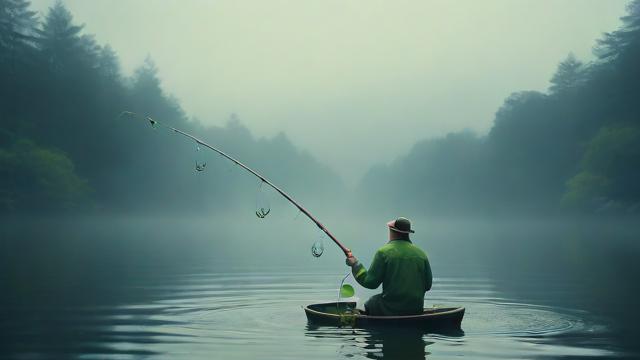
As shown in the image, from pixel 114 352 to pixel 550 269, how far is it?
2087 centimetres

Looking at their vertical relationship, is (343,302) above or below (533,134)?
below

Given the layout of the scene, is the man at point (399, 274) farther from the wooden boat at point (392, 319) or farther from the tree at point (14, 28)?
the tree at point (14, 28)

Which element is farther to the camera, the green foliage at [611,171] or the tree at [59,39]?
the tree at [59,39]

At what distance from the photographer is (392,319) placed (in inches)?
535

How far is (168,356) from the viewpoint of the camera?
39.2 ft

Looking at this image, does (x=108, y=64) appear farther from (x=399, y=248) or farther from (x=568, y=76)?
(x=399, y=248)

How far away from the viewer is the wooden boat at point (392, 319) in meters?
13.5

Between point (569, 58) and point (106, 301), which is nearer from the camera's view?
point (106, 301)

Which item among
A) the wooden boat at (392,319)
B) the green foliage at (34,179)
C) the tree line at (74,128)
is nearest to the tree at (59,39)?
the tree line at (74,128)

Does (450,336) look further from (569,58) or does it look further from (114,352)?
(569,58)

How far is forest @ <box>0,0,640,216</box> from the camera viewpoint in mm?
92875

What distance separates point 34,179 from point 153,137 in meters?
42.2

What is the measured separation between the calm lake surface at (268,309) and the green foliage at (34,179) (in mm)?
53897

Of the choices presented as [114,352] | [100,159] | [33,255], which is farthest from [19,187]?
[114,352]
